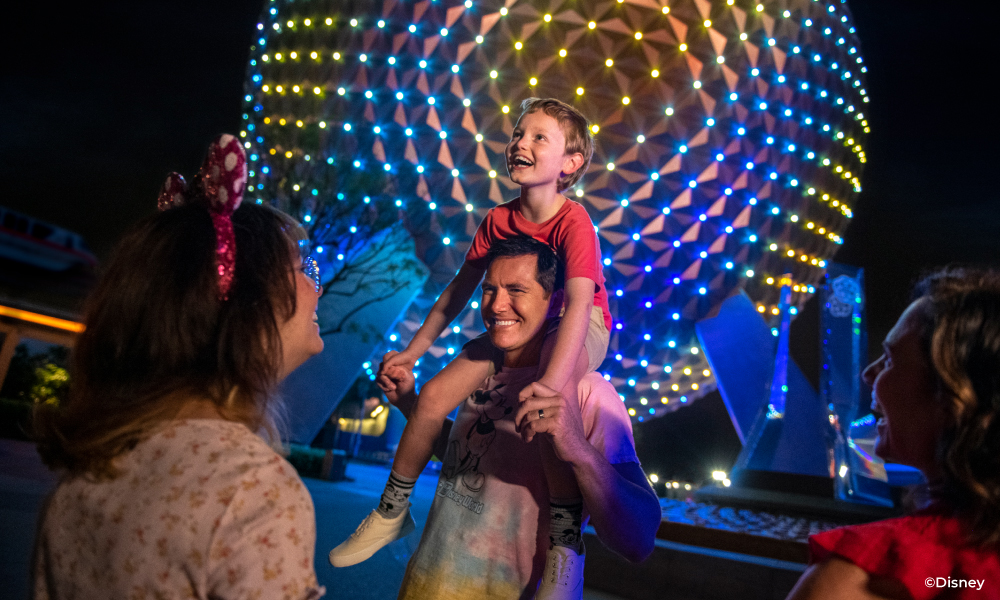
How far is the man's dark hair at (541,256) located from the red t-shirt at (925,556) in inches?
40.8

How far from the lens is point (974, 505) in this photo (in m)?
1.03

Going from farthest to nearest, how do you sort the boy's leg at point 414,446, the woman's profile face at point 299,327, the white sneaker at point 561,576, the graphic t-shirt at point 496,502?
the boy's leg at point 414,446, the graphic t-shirt at point 496,502, the white sneaker at point 561,576, the woman's profile face at point 299,327

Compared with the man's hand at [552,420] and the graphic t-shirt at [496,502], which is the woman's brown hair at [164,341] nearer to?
the man's hand at [552,420]

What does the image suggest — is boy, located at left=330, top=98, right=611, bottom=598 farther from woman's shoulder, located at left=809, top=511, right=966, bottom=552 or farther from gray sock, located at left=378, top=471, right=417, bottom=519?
woman's shoulder, located at left=809, top=511, right=966, bottom=552

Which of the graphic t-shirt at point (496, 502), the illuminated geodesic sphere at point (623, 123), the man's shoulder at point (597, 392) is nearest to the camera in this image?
the graphic t-shirt at point (496, 502)

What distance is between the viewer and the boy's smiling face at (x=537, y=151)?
1.92 meters

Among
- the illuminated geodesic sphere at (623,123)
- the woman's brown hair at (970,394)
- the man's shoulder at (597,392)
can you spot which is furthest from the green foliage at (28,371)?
the woman's brown hair at (970,394)

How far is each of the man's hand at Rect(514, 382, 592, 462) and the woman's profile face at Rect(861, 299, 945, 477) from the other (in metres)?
0.65

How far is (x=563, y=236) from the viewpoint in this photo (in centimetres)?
193

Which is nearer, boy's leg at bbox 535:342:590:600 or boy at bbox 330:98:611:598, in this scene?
boy's leg at bbox 535:342:590:600

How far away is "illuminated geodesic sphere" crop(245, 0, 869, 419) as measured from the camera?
4.68m

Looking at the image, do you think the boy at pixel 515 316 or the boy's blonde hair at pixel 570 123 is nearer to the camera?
the boy at pixel 515 316

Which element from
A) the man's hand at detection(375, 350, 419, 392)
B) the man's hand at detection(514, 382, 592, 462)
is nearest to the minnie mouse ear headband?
the man's hand at detection(514, 382, 592, 462)

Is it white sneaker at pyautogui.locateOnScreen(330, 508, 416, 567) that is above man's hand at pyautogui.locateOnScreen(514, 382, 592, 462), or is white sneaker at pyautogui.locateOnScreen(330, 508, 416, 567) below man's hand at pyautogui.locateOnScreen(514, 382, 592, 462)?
below
